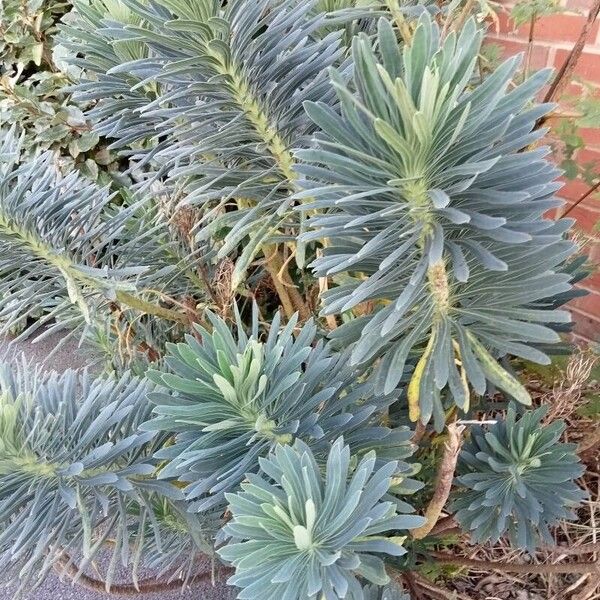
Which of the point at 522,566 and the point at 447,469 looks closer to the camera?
the point at 447,469

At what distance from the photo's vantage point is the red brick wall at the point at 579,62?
1191mm

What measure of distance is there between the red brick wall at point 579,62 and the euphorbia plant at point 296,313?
0.53 m

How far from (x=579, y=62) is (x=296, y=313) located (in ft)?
3.12

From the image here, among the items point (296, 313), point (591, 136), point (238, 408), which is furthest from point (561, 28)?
point (238, 408)

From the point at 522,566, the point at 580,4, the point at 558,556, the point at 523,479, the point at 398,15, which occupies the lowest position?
the point at 558,556

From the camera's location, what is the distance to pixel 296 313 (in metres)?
0.68

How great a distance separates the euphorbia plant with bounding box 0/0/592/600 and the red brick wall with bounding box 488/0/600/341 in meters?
0.53

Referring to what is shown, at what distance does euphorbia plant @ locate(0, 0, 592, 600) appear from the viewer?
19.1 inches

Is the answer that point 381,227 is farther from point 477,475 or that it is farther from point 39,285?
point 39,285

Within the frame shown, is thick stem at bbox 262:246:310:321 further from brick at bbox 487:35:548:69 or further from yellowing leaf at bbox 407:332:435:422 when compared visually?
brick at bbox 487:35:548:69

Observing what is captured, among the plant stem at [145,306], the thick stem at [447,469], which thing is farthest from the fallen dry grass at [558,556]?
the plant stem at [145,306]

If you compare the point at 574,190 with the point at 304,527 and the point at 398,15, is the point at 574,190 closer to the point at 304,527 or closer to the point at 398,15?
the point at 398,15

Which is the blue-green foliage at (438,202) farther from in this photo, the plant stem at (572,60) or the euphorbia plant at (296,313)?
the plant stem at (572,60)

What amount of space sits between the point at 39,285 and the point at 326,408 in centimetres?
45
